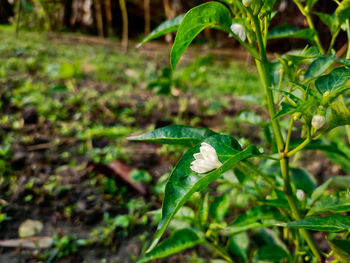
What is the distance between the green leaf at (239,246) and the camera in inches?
45.0

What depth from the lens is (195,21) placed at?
0.58 metres

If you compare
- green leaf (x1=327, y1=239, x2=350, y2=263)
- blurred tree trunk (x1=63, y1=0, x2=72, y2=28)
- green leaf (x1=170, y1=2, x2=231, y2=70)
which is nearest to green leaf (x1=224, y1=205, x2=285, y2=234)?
green leaf (x1=327, y1=239, x2=350, y2=263)

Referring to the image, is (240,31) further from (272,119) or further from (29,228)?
(29,228)

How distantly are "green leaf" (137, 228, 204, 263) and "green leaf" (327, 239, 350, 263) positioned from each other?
0.42 meters

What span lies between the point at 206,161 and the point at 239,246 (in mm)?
715

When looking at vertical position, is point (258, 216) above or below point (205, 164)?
below

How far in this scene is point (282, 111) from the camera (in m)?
0.63

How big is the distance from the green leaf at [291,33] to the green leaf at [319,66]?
101 mm

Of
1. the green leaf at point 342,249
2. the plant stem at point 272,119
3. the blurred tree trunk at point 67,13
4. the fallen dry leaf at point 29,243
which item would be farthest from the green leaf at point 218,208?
the blurred tree trunk at point 67,13

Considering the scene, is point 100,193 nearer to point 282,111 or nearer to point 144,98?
point 282,111

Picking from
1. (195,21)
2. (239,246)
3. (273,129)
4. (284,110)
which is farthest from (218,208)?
(195,21)

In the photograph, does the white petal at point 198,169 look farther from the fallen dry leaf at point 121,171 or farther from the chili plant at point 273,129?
the fallen dry leaf at point 121,171

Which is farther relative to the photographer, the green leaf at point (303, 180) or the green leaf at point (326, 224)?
the green leaf at point (303, 180)

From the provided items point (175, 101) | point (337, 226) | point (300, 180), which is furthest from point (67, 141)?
point (337, 226)
